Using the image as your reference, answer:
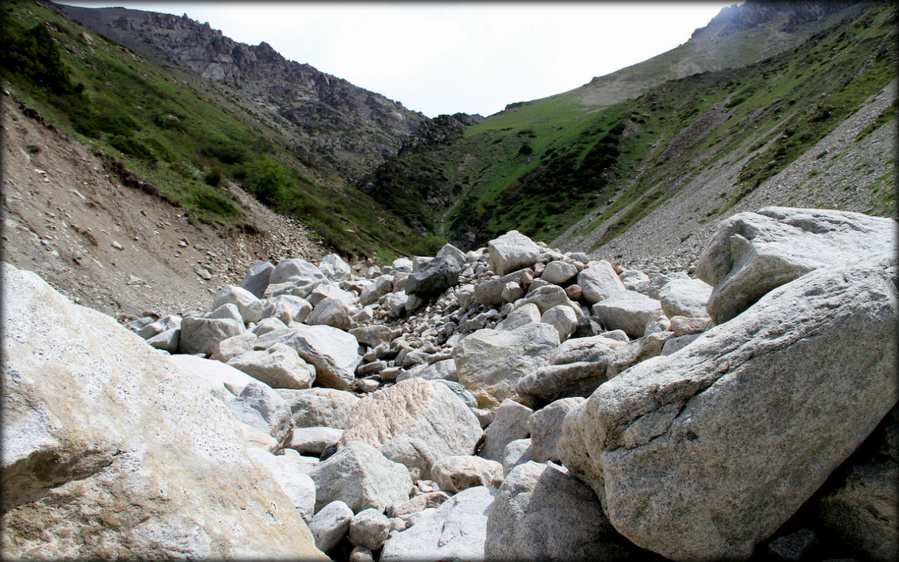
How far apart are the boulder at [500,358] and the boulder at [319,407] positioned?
229cm

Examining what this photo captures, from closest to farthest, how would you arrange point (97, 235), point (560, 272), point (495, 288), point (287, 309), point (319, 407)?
point (319, 407)
point (560, 272)
point (495, 288)
point (287, 309)
point (97, 235)

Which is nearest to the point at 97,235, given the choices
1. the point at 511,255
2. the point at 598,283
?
the point at 511,255

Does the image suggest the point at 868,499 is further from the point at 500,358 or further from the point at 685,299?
the point at 500,358

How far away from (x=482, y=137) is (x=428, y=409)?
159 metres

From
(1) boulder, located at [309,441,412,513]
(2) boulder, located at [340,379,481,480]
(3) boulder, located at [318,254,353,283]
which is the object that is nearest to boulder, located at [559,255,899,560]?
(1) boulder, located at [309,441,412,513]

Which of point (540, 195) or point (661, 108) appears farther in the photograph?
point (661, 108)

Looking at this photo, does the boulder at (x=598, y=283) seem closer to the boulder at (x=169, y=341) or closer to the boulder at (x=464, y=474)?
the boulder at (x=464, y=474)

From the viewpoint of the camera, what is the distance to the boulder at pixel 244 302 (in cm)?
1557

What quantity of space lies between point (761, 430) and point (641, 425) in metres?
0.67

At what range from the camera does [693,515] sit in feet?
8.93

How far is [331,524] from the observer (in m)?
4.11

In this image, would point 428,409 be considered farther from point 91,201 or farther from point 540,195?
point 540,195

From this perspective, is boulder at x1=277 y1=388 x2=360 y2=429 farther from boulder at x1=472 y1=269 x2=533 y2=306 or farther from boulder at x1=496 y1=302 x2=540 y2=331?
boulder at x1=472 y1=269 x2=533 y2=306

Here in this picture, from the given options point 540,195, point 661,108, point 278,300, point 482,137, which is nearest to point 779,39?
point 661,108
